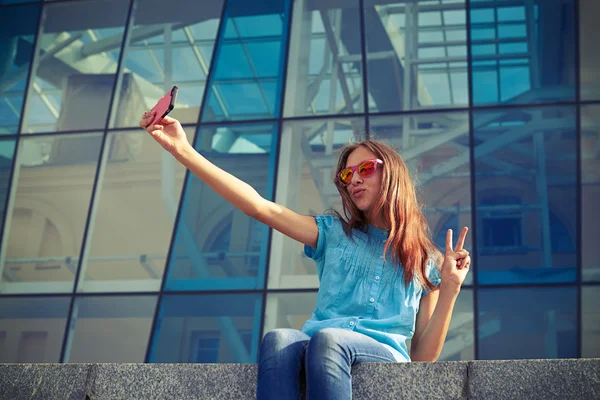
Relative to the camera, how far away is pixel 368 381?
2877 mm

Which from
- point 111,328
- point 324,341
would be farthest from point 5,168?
point 324,341

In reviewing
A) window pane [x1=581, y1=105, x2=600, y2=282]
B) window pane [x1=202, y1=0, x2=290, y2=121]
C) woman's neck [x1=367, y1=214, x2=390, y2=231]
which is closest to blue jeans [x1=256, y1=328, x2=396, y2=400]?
woman's neck [x1=367, y1=214, x2=390, y2=231]

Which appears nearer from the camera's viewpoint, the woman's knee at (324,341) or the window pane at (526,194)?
the woman's knee at (324,341)

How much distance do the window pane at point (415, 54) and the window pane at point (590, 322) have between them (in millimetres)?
2453

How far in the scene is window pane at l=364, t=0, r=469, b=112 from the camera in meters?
8.69

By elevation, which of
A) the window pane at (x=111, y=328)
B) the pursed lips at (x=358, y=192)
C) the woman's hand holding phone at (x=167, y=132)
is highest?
the window pane at (x=111, y=328)

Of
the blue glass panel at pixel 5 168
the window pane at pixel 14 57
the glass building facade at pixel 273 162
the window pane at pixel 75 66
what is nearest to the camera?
the glass building facade at pixel 273 162

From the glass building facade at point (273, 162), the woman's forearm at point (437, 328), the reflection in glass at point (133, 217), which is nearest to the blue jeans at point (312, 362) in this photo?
the woman's forearm at point (437, 328)

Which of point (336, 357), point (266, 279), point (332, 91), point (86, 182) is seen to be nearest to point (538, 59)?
point (332, 91)

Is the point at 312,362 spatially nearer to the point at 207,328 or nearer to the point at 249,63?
the point at 207,328

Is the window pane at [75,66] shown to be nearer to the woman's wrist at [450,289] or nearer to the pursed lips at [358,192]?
the pursed lips at [358,192]

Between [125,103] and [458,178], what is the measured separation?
417 cm

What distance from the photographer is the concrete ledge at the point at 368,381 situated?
9.11ft

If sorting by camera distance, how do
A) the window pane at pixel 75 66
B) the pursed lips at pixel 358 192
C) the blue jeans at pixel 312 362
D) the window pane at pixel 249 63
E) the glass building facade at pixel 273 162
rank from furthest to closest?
the window pane at pixel 75 66, the window pane at pixel 249 63, the glass building facade at pixel 273 162, the pursed lips at pixel 358 192, the blue jeans at pixel 312 362
